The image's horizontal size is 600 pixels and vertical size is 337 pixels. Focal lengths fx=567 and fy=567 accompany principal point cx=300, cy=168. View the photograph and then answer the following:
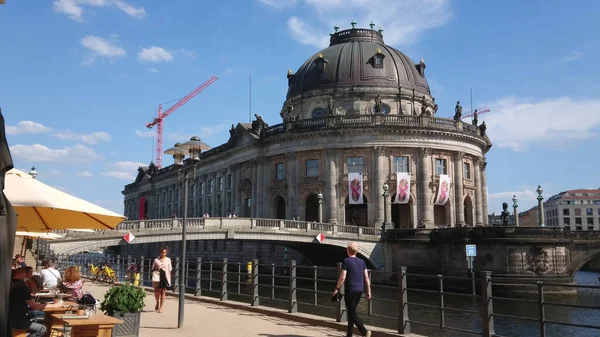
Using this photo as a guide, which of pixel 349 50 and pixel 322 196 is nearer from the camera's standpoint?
pixel 322 196

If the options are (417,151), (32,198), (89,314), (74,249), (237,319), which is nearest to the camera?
(32,198)

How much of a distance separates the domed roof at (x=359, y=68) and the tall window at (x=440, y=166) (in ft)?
34.9

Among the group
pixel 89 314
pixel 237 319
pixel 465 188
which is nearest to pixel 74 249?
pixel 237 319

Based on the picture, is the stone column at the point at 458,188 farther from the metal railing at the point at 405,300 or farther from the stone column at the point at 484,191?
the metal railing at the point at 405,300

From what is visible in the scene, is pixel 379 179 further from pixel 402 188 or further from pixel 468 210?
pixel 468 210

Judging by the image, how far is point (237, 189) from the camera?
64.6m

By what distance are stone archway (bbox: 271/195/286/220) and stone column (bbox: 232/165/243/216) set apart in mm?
5120

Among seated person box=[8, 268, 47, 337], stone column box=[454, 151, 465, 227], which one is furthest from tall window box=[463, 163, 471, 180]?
seated person box=[8, 268, 47, 337]

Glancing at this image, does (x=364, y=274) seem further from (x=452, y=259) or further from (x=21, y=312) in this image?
(x=452, y=259)

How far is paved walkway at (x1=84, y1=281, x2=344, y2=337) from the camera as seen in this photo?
41.5ft

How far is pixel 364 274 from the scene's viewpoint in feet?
36.6

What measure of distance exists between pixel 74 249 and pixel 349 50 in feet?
129

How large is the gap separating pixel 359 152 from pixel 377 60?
12878mm

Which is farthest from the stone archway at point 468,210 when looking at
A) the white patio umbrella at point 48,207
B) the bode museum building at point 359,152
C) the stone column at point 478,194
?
the white patio umbrella at point 48,207
